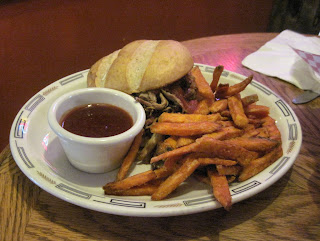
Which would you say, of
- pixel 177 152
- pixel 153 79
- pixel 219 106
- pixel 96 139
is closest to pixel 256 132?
pixel 219 106

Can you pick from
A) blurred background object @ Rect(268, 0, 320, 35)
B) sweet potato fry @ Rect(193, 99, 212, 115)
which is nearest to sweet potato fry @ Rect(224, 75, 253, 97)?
sweet potato fry @ Rect(193, 99, 212, 115)

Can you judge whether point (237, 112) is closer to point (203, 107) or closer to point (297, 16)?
point (203, 107)

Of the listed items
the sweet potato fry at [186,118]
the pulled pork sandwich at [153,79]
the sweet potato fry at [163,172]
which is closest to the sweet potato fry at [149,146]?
the pulled pork sandwich at [153,79]

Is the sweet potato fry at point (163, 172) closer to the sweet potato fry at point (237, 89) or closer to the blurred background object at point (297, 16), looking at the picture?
the sweet potato fry at point (237, 89)

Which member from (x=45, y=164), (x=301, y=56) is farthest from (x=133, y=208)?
(x=301, y=56)

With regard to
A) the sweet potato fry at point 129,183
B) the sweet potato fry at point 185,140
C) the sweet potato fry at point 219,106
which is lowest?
the sweet potato fry at point 129,183

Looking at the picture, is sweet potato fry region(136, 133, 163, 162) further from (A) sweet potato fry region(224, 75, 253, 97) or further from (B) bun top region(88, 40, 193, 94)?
(A) sweet potato fry region(224, 75, 253, 97)

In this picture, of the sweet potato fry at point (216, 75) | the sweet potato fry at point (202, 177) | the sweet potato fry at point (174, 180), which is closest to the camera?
the sweet potato fry at point (174, 180)
